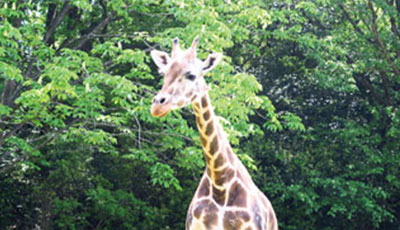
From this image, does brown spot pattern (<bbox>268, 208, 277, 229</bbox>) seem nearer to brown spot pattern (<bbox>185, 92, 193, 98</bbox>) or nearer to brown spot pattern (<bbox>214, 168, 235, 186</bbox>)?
brown spot pattern (<bbox>214, 168, 235, 186</bbox>)

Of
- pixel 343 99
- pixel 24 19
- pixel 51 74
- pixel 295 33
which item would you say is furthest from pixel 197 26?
pixel 343 99

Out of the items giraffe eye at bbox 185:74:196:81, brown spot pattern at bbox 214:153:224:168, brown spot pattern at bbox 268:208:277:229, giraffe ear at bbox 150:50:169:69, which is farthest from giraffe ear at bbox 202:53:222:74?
brown spot pattern at bbox 268:208:277:229

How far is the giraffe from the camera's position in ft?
12.8

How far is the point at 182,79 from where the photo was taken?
3.77m

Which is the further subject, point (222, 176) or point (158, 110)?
Answer: point (222, 176)

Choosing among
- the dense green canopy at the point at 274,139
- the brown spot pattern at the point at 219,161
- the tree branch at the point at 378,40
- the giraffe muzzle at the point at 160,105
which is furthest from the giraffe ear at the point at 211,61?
the tree branch at the point at 378,40

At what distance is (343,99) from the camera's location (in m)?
13.9

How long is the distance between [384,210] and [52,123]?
22.9ft

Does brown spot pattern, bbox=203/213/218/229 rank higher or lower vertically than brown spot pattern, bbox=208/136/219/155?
lower

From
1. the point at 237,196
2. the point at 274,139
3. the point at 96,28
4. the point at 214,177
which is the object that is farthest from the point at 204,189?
the point at 274,139

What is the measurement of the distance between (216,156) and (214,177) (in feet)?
0.50

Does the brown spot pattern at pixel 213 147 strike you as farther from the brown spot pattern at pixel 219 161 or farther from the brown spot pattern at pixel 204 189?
the brown spot pattern at pixel 204 189

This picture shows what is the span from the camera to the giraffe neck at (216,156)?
4.07m

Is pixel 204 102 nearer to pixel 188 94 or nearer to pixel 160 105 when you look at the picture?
pixel 188 94
